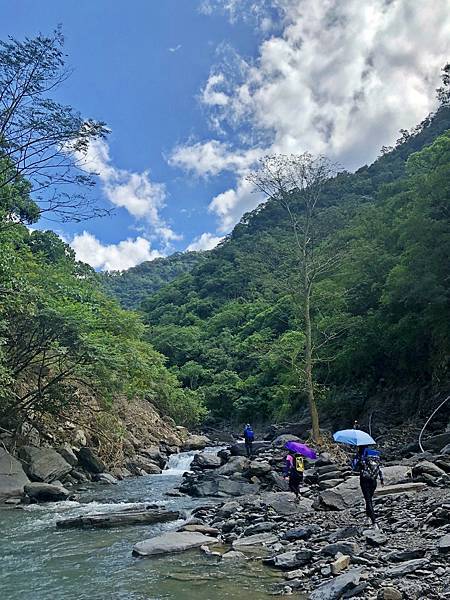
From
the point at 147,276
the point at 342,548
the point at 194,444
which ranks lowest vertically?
the point at 194,444

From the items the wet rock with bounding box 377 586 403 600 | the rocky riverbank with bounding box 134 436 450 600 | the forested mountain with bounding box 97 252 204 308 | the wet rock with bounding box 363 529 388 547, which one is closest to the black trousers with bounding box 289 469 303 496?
the rocky riverbank with bounding box 134 436 450 600

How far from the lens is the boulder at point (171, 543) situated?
984cm

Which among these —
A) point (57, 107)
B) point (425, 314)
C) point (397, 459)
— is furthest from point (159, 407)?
point (57, 107)

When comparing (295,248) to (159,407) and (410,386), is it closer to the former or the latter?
(410,386)

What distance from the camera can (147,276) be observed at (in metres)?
148

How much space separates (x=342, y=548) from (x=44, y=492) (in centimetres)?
1122

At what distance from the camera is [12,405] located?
68.8 ft

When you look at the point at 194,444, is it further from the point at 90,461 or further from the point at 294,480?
the point at 294,480

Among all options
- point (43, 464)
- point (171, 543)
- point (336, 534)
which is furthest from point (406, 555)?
point (43, 464)

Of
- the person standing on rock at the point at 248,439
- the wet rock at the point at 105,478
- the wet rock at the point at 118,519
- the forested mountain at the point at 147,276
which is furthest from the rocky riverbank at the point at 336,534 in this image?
the forested mountain at the point at 147,276

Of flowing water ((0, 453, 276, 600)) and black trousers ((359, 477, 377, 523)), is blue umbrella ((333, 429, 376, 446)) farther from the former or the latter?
flowing water ((0, 453, 276, 600))

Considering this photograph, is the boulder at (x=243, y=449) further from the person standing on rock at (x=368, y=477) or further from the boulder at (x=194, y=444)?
the person standing on rock at (x=368, y=477)

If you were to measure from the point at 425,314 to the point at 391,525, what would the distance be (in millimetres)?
18083

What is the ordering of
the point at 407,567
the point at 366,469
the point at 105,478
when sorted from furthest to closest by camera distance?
the point at 105,478 < the point at 366,469 < the point at 407,567
